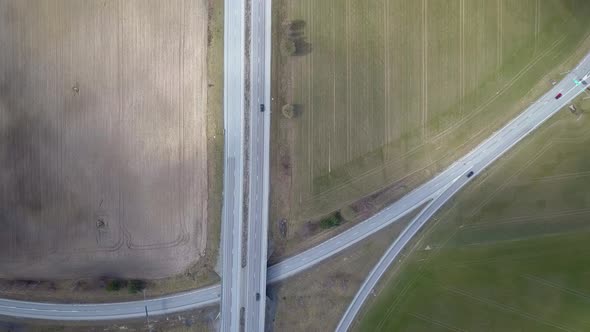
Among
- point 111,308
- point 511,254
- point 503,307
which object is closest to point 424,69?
point 511,254

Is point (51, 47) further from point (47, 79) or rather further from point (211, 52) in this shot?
point (211, 52)

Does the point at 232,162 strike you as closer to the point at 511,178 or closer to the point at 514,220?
the point at 511,178

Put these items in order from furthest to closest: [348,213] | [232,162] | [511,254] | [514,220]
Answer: [511,254] < [514,220] < [348,213] < [232,162]

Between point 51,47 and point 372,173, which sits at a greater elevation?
point 51,47

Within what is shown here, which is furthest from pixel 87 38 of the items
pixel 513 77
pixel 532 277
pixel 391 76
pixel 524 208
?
pixel 532 277

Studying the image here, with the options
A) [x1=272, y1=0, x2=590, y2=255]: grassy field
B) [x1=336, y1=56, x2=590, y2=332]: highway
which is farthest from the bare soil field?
[x1=336, y1=56, x2=590, y2=332]: highway

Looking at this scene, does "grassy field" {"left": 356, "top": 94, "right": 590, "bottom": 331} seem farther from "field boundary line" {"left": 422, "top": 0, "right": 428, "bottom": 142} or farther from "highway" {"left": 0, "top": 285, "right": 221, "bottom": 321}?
"highway" {"left": 0, "top": 285, "right": 221, "bottom": 321}

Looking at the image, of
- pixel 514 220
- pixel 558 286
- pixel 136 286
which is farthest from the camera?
pixel 558 286
